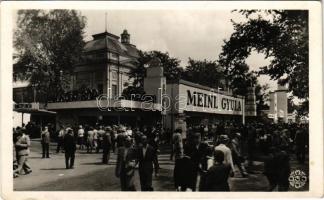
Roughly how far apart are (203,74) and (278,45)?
44.6 ft

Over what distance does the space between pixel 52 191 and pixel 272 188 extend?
4.87m

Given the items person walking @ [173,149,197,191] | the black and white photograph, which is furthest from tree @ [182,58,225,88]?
person walking @ [173,149,197,191]

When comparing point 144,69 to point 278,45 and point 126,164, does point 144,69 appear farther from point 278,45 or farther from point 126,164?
point 126,164

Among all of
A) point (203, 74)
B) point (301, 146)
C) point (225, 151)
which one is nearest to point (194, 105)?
point (203, 74)

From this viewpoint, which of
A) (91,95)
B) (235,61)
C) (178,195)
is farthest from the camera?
(91,95)

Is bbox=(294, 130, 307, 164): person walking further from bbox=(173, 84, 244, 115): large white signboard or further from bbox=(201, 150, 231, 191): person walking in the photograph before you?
bbox=(173, 84, 244, 115): large white signboard

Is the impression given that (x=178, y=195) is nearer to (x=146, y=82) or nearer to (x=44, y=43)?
(x=146, y=82)

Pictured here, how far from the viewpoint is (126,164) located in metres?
7.12

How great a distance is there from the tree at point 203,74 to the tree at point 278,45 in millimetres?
7659

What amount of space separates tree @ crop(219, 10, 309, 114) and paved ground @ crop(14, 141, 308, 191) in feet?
7.86

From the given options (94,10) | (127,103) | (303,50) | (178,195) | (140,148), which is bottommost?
(178,195)

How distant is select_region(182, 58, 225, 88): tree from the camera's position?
2019cm
